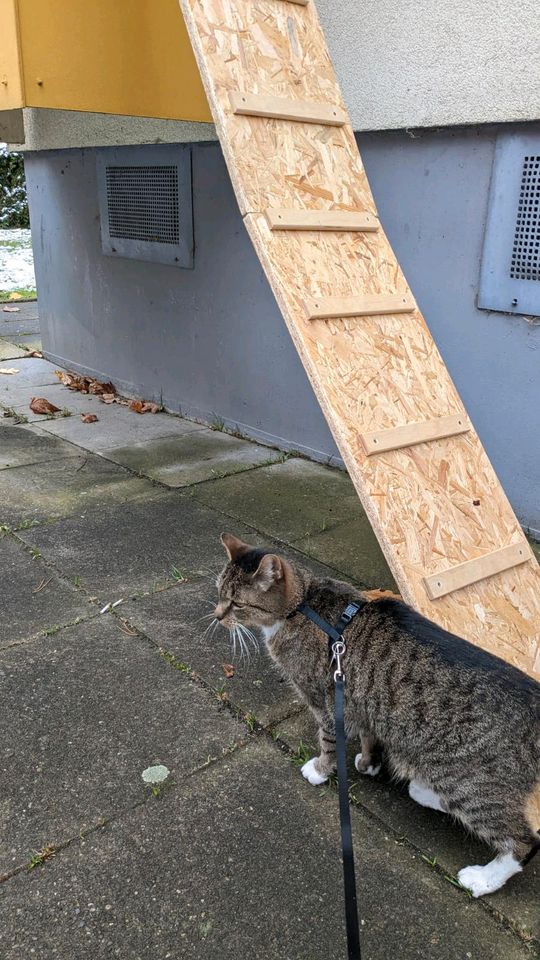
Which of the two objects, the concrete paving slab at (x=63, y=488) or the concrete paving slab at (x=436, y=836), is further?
the concrete paving slab at (x=63, y=488)

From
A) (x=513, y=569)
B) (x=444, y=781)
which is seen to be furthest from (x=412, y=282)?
(x=444, y=781)

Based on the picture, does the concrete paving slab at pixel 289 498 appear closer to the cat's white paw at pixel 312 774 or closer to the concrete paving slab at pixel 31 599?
the concrete paving slab at pixel 31 599

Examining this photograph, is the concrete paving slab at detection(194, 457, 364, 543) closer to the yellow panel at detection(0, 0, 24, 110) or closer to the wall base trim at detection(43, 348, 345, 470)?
the wall base trim at detection(43, 348, 345, 470)

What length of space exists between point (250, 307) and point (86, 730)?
13.3 feet

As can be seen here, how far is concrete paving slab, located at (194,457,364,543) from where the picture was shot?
480 cm

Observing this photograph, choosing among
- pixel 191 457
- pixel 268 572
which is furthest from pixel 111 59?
pixel 268 572

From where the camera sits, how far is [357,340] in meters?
3.44

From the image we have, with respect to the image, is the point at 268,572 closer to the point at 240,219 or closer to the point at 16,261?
the point at 240,219

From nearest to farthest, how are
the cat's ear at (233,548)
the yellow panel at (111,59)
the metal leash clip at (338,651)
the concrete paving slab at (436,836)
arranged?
1. the concrete paving slab at (436,836)
2. the metal leash clip at (338,651)
3. the cat's ear at (233,548)
4. the yellow panel at (111,59)

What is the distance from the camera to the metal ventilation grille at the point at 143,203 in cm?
648

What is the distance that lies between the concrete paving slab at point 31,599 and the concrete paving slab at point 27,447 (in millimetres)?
1729

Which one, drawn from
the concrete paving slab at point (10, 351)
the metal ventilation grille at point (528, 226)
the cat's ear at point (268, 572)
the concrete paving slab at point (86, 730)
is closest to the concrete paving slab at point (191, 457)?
the concrete paving slab at point (86, 730)

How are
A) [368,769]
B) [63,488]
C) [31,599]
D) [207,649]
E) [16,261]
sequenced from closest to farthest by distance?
[368,769], [207,649], [31,599], [63,488], [16,261]

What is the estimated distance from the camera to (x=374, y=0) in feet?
15.2
